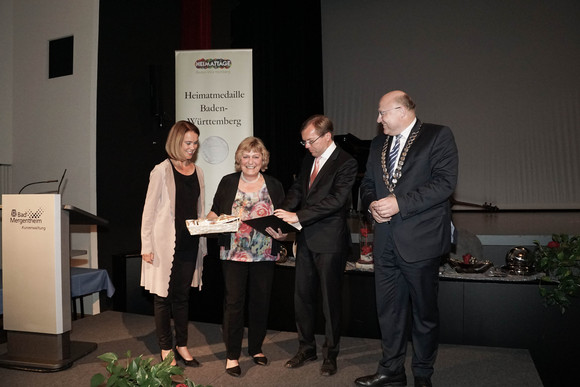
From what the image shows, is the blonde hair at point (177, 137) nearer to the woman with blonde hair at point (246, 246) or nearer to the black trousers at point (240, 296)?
the woman with blonde hair at point (246, 246)

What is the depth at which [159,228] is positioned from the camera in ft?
9.59

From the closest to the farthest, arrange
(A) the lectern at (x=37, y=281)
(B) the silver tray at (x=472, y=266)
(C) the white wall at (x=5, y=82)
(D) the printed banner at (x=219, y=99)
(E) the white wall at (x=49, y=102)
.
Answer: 1. (A) the lectern at (x=37, y=281)
2. (B) the silver tray at (x=472, y=266)
3. (D) the printed banner at (x=219, y=99)
4. (E) the white wall at (x=49, y=102)
5. (C) the white wall at (x=5, y=82)

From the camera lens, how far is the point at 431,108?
9.98 m

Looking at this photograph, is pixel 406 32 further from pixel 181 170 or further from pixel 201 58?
pixel 181 170

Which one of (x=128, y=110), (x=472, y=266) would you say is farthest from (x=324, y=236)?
(x=128, y=110)

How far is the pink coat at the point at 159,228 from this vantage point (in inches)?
114

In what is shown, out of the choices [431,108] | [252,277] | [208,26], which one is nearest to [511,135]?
[431,108]

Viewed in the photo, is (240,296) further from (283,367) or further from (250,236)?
(283,367)

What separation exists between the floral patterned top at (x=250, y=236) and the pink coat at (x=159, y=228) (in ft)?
1.15

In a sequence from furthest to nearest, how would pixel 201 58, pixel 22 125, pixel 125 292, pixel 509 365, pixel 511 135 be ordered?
pixel 511 135 < pixel 22 125 < pixel 201 58 < pixel 125 292 < pixel 509 365

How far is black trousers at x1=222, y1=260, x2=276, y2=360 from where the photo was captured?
9.55ft

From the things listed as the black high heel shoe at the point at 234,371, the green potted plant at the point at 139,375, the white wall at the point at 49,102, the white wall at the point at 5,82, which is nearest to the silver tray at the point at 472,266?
the black high heel shoe at the point at 234,371

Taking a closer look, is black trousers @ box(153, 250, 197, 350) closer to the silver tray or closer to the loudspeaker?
the silver tray

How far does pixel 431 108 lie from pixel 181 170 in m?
7.99
